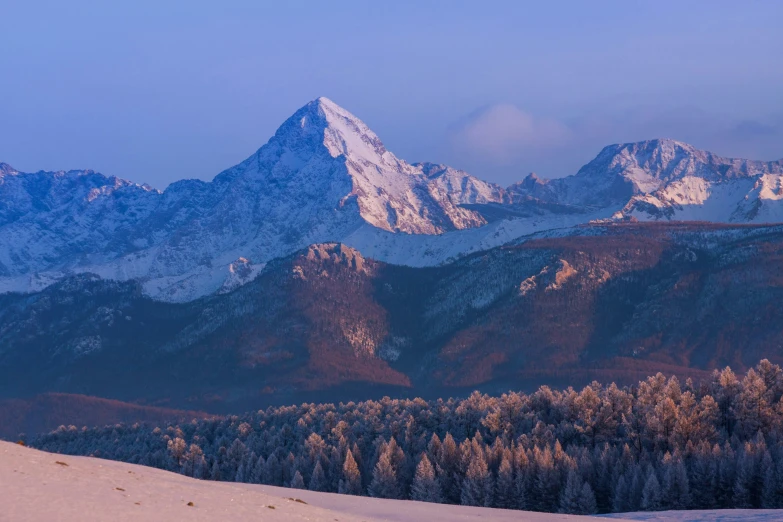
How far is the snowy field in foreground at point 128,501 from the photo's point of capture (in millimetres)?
71438

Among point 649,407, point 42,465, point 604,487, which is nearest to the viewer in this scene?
point 42,465

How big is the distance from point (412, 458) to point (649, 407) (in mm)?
40404

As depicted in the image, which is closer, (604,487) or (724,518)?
(724,518)

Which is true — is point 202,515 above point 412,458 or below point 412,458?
below

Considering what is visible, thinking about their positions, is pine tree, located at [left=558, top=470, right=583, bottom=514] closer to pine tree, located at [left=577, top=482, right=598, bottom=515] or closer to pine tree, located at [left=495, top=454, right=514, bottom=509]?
pine tree, located at [left=577, top=482, right=598, bottom=515]

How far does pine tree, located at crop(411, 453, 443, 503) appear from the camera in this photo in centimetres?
16412

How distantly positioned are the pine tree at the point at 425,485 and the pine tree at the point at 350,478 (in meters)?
11.6

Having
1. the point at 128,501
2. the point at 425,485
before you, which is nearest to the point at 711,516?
the point at 128,501

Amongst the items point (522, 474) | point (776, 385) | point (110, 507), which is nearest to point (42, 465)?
point (110, 507)

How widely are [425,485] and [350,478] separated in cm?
1764

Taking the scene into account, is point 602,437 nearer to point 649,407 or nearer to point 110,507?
point 649,407

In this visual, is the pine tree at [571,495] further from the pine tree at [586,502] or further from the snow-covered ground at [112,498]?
the snow-covered ground at [112,498]

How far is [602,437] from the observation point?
615ft

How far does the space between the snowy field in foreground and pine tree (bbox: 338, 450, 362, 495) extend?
72.8m
